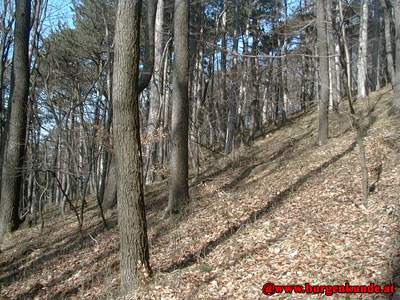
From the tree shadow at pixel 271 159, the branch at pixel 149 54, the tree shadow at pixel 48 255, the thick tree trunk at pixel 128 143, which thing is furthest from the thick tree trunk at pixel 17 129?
the thick tree trunk at pixel 128 143

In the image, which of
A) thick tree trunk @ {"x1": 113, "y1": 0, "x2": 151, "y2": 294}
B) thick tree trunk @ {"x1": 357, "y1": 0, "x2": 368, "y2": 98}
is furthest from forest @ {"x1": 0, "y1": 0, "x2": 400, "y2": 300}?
thick tree trunk @ {"x1": 357, "y1": 0, "x2": 368, "y2": 98}

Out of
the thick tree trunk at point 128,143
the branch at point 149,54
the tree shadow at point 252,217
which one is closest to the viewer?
the thick tree trunk at point 128,143

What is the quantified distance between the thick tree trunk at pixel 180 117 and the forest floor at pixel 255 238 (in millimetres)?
511

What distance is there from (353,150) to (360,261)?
19.1 ft

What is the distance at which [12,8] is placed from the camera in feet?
44.6

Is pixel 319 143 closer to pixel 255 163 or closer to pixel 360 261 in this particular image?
pixel 255 163

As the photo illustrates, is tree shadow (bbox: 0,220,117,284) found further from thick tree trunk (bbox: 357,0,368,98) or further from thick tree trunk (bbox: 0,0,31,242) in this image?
thick tree trunk (bbox: 357,0,368,98)

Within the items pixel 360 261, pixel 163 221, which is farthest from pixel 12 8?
pixel 360 261

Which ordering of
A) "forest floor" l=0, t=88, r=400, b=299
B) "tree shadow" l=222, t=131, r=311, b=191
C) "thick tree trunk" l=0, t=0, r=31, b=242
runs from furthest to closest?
1. "tree shadow" l=222, t=131, r=311, b=191
2. "thick tree trunk" l=0, t=0, r=31, b=242
3. "forest floor" l=0, t=88, r=400, b=299

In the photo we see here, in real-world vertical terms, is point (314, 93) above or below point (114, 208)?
above

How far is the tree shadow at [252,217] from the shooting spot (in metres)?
6.18

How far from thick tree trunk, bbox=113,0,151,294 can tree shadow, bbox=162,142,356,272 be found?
974mm

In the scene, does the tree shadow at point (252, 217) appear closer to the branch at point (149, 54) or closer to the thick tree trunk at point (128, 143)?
the thick tree trunk at point (128, 143)

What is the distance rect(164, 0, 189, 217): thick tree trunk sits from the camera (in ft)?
→ 27.8
